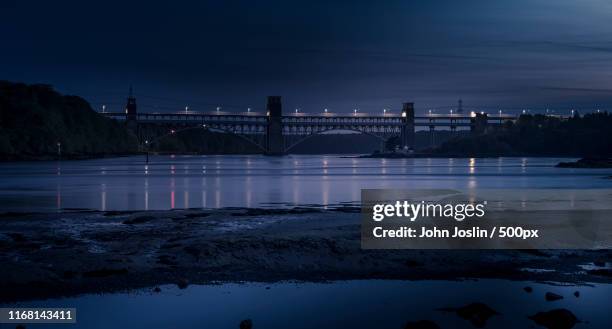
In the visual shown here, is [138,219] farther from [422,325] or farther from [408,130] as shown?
[408,130]

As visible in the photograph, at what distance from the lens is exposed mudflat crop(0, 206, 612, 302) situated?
12.1m

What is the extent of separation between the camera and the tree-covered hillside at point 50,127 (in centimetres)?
10931

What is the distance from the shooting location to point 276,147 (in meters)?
151

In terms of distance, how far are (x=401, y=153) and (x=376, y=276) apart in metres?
134

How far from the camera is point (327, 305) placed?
11.0 m

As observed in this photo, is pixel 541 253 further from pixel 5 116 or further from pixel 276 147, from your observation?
pixel 276 147

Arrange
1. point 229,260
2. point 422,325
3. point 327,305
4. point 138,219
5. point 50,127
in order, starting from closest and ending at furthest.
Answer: point 422,325, point 327,305, point 229,260, point 138,219, point 50,127

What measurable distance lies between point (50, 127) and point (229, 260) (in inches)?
4359

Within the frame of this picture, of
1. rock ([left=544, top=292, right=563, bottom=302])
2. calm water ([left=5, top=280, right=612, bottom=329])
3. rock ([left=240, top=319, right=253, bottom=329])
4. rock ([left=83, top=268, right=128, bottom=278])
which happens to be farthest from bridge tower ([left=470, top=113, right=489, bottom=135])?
rock ([left=240, top=319, right=253, bottom=329])

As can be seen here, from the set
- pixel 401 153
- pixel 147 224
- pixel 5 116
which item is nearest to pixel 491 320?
pixel 147 224

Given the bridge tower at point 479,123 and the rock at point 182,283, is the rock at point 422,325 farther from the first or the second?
the bridge tower at point 479,123

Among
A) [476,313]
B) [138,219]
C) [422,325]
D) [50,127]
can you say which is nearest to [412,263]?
[476,313]

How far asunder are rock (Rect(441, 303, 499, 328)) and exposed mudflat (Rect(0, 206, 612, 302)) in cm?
216

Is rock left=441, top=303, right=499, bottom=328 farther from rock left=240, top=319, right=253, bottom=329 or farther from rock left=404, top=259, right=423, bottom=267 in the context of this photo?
rock left=240, top=319, right=253, bottom=329
